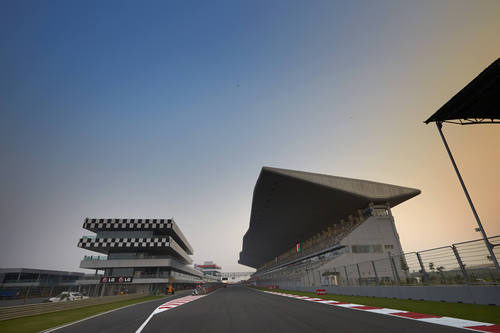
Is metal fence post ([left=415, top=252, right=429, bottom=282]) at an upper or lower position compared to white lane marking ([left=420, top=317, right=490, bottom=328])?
upper

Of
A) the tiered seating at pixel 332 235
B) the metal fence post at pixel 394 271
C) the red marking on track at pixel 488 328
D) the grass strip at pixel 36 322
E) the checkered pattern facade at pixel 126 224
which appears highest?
the checkered pattern facade at pixel 126 224

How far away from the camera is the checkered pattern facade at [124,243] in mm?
37562

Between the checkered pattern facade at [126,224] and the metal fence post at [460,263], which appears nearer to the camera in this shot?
the metal fence post at [460,263]

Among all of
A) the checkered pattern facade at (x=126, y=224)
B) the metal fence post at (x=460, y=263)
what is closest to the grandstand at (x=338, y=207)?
the checkered pattern facade at (x=126, y=224)

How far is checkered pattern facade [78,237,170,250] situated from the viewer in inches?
1479

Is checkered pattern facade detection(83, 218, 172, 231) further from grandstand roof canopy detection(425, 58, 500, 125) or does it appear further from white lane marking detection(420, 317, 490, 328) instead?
white lane marking detection(420, 317, 490, 328)

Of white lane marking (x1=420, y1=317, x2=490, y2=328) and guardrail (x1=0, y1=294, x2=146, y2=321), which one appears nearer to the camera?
white lane marking (x1=420, y1=317, x2=490, y2=328)

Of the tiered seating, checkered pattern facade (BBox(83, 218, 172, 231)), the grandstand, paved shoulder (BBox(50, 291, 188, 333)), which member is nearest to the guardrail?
paved shoulder (BBox(50, 291, 188, 333))

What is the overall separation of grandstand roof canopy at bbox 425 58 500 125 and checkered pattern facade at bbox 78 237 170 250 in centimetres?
3909

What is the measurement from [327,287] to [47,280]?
6084 centimetres

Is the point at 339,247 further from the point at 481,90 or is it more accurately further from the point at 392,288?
the point at 481,90

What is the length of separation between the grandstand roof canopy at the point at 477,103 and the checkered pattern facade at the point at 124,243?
39087 millimetres

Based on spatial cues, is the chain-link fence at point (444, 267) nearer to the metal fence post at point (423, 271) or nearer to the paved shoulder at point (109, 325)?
the metal fence post at point (423, 271)

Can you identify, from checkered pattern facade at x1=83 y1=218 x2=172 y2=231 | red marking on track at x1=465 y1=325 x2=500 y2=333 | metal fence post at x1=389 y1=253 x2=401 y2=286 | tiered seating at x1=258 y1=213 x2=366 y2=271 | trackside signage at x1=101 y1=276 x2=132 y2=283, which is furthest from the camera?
checkered pattern facade at x1=83 y1=218 x2=172 y2=231
